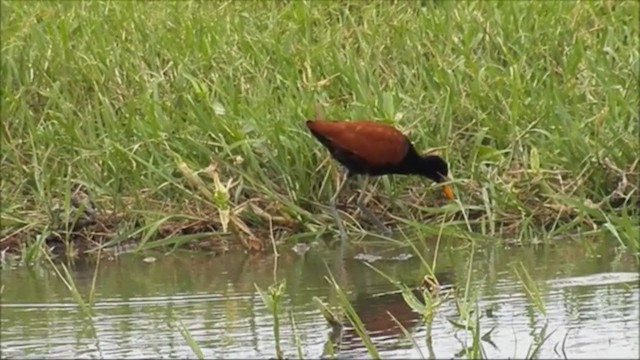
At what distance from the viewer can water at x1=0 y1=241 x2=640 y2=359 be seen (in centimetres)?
453

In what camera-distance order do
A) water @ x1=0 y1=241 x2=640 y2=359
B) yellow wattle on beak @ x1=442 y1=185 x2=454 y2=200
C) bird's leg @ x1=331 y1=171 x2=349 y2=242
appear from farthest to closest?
yellow wattle on beak @ x1=442 y1=185 x2=454 y2=200, bird's leg @ x1=331 y1=171 x2=349 y2=242, water @ x1=0 y1=241 x2=640 y2=359

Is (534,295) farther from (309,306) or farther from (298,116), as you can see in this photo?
(298,116)

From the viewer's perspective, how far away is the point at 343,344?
4.56 meters

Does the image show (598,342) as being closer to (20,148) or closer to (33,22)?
(20,148)

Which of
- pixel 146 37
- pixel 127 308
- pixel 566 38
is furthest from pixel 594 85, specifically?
pixel 127 308

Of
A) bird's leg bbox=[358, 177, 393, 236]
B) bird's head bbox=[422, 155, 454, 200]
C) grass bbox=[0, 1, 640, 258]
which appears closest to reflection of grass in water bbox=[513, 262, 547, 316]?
grass bbox=[0, 1, 640, 258]

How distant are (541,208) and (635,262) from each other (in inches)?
38.3

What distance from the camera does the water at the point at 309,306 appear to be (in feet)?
14.9

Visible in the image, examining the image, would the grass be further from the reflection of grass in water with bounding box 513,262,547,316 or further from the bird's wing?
the reflection of grass in water with bounding box 513,262,547,316

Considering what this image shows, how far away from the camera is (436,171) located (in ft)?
21.9

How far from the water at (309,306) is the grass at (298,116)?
20 cm

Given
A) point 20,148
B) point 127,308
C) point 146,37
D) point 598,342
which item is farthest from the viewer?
point 146,37

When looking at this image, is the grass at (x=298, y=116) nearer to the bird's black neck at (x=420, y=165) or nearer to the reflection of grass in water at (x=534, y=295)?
the bird's black neck at (x=420, y=165)

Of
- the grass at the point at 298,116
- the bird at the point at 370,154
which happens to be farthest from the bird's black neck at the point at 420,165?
the grass at the point at 298,116
